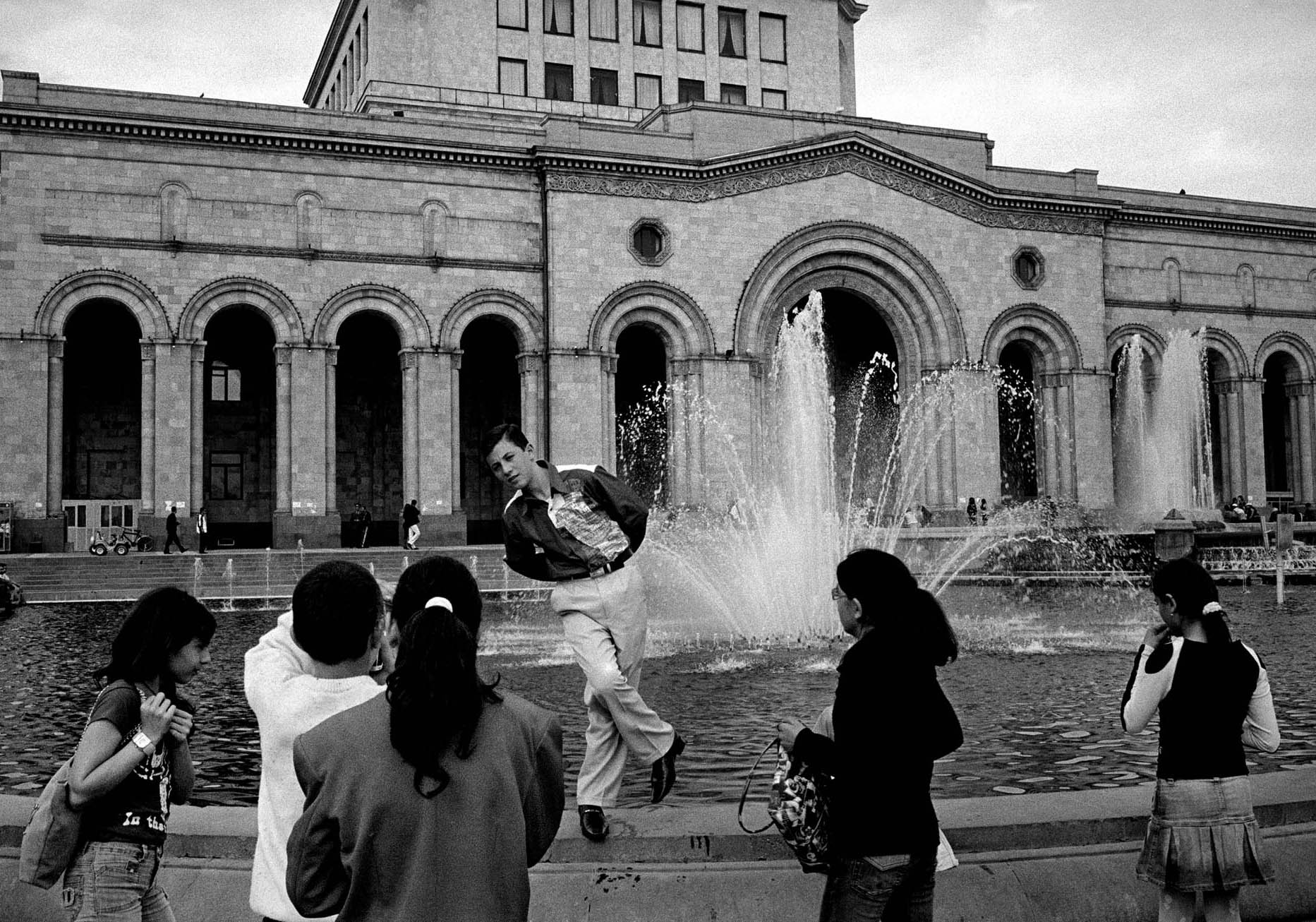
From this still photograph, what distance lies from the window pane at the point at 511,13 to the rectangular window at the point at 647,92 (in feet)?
14.3

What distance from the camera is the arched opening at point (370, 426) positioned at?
3678 centimetres

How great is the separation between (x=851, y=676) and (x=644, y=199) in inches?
1244

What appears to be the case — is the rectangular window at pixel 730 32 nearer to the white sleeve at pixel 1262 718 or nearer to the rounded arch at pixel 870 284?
the rounded arch at pixel 870 284

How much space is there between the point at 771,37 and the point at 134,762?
44.2 metres

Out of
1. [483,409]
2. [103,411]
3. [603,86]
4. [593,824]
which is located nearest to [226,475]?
[103,411]

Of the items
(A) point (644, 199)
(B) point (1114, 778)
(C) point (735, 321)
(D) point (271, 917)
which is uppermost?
(A) point (644, 199)

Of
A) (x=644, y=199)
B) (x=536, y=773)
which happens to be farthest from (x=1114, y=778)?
(x=644, y=199)

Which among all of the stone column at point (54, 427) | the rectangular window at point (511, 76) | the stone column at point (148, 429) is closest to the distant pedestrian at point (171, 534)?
the stone column at point (148, 429)

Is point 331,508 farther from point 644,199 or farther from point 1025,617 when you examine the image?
point 1025,617

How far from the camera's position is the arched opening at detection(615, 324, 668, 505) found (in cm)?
3772

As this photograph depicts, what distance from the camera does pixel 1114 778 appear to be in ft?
22.7

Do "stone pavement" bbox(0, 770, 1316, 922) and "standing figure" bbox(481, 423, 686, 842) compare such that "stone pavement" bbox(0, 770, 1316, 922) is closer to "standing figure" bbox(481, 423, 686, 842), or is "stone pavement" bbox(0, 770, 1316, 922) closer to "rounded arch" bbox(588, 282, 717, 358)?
"standing figure" bbox(481, 423, 686, 842)

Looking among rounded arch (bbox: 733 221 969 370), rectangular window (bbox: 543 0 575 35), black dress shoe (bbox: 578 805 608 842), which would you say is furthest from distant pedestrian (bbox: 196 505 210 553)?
black dress shoe (bbox: 578 805 608 842)

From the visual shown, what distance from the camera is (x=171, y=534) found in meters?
28.7
